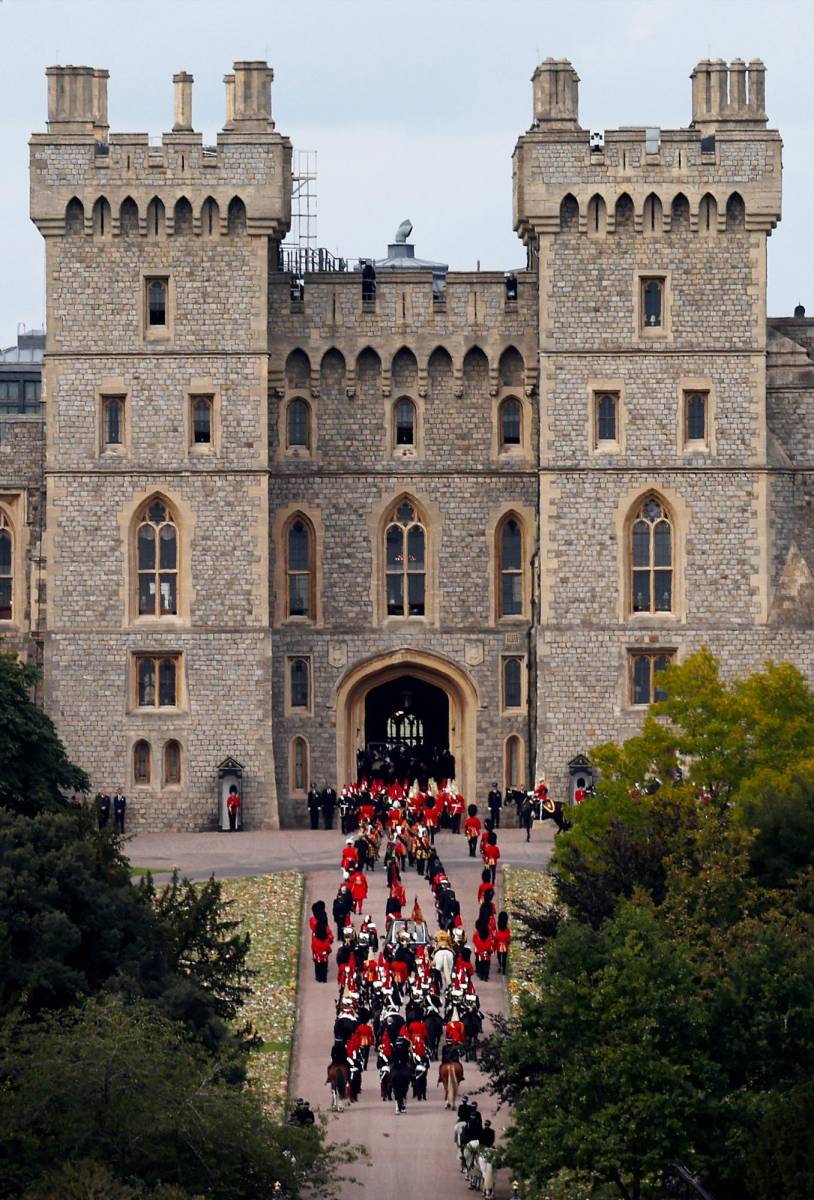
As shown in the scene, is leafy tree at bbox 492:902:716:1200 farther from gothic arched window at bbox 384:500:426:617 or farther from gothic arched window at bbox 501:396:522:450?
gothic arched window at bbox 501:396:522:450

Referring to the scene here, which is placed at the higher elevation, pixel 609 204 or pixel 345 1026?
pixel 609 204

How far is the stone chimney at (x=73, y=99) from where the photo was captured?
76.8 metres

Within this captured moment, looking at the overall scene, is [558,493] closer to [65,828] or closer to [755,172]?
[755,172]

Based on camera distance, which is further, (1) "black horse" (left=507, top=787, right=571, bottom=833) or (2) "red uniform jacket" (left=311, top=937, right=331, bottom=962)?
(1) "black horse" (left=507, top=787, right=571, bottom=833)

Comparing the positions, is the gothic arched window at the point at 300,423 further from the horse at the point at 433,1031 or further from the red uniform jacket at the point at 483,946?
the horse at the point at 433,1031

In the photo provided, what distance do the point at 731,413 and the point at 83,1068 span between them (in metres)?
40.4

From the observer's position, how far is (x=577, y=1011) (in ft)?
140

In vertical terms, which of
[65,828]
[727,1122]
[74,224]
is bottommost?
[727,1122]

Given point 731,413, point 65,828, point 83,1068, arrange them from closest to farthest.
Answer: point 83,1068 → point 65,828 → point 731,413

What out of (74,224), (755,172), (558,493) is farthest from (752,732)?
(74,224)

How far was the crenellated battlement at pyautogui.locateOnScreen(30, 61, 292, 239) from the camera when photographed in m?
76.5

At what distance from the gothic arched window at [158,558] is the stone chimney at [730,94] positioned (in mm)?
16628

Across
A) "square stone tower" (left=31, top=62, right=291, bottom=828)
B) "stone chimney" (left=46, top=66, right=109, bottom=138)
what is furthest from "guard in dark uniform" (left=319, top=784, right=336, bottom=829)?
"stone chimney" (left=46, top=66, right=109, bottom=138)

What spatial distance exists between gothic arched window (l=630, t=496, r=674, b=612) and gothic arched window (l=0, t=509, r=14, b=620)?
15.8 meters
